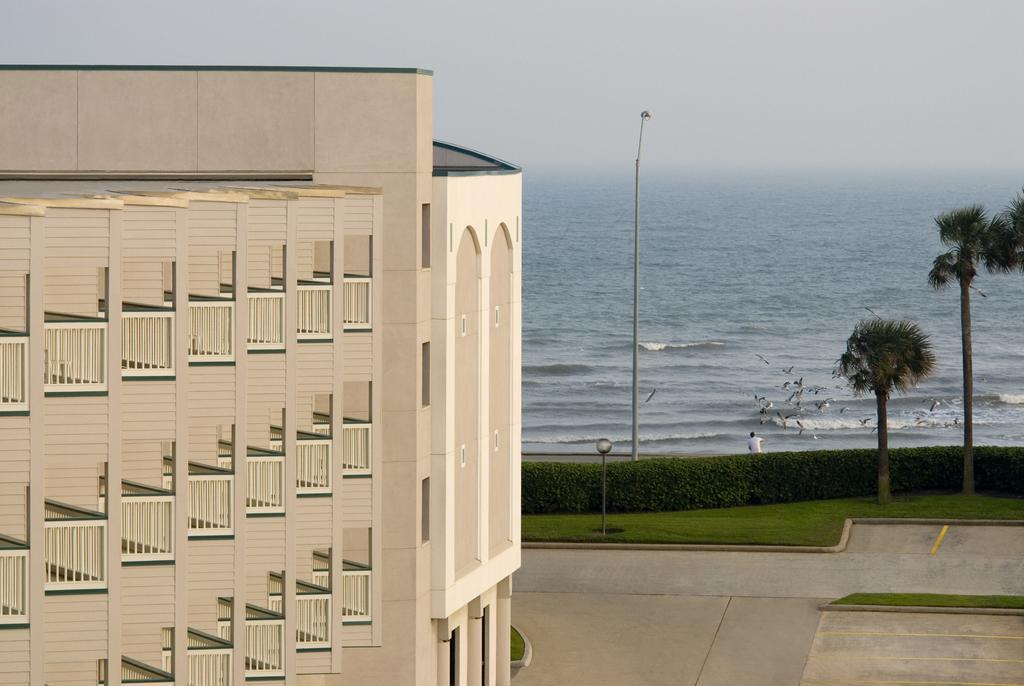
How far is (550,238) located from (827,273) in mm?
48148

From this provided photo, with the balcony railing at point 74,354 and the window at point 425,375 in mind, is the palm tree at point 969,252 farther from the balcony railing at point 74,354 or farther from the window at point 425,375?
the balcony railing at point 74,354

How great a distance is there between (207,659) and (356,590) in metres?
3.33

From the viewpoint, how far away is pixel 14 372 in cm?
1596

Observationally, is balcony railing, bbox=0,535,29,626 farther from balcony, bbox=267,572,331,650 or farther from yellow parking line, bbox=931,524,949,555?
yellow parking line, bbox=931,524,949,555

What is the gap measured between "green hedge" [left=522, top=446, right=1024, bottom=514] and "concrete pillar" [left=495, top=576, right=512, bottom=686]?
12411 mm

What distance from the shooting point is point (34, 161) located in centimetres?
2258

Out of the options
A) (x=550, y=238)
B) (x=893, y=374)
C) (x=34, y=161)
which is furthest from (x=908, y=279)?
(x=34, y=161)

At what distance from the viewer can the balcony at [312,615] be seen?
20484mm

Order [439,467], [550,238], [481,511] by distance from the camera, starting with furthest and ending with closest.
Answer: [550,238] < [481,511] < [439,467]

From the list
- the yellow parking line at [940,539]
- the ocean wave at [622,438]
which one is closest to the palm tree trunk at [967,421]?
the yellow parking line at [940,539]

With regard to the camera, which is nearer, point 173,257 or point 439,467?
point 173,257

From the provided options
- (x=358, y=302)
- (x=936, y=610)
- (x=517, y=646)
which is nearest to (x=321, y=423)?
(x=358, y=302)

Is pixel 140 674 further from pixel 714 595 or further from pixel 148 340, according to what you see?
pixel 714 595

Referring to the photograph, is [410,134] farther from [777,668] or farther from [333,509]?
[777,668]
